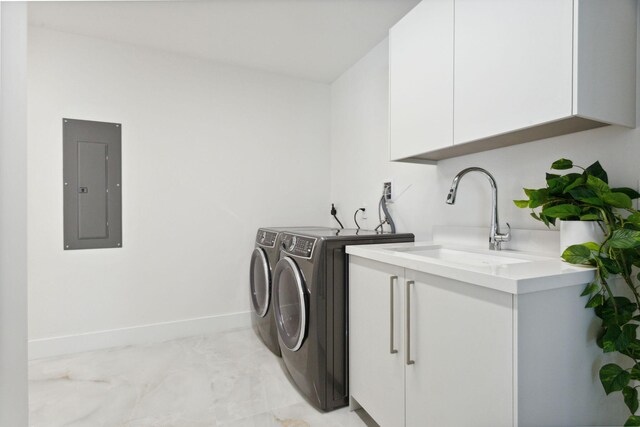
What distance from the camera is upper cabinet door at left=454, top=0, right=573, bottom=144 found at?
977 mm

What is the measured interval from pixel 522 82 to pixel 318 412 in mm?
1690

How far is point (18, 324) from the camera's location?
54 centimetres

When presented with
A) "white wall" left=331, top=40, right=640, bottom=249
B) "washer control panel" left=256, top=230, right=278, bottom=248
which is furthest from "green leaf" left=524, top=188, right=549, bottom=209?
"washer control panel" left=256, top=230, right=278, bottom=248

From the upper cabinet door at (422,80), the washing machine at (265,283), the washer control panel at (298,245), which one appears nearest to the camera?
the upper cabinet door at (422,80)

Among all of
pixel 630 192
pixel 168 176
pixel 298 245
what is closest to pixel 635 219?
pixel 630 192

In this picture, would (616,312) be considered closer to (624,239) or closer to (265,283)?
(624,239)

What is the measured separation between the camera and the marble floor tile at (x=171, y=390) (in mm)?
1562

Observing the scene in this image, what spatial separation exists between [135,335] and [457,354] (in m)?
2.40

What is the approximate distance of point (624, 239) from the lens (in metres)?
0.85

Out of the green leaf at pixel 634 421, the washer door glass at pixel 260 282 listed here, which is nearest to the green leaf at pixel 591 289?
the green leaf at pixel 634 421

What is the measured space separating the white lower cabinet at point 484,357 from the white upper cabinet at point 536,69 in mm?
579

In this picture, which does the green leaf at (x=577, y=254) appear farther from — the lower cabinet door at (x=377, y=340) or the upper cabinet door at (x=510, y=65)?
the lower cabinet door at (x=377, y=340)

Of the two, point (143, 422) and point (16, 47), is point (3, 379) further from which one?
point (143, 422)

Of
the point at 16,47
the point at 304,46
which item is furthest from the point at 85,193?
the point at 16,47
